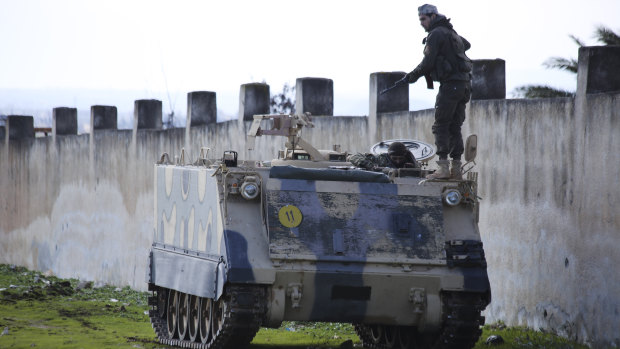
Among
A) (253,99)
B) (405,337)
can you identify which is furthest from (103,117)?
(405,337)

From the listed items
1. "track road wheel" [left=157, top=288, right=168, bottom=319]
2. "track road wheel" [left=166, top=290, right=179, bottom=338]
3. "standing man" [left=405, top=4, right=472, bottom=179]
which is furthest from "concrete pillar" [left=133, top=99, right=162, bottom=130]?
"standing man" [left=405, top=4, right=472, bottom=179]

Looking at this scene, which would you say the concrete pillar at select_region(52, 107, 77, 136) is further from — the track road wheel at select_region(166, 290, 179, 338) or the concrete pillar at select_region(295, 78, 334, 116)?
the track road wheel at select_region(166, 290, 179, 338)

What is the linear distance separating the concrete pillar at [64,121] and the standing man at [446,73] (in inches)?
565

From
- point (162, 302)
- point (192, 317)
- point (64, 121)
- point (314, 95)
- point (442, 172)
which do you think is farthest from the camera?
point (64, 121)

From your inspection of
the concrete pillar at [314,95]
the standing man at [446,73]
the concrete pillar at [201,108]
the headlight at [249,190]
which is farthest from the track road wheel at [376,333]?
the concrete pillar at [201,108]

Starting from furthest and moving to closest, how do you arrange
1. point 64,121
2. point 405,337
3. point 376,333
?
1. point 64,121
2. point 376,333
3. point 405,337

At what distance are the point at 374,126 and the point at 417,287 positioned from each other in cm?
542

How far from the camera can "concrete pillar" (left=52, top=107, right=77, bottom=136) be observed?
24.0 meters

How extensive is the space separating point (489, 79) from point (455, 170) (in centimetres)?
309

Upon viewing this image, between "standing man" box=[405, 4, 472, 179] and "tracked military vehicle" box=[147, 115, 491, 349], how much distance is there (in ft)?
1.57

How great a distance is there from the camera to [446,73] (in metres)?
10.7

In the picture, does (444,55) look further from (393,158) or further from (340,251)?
(340,251)

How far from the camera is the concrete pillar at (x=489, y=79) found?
13.3 metres

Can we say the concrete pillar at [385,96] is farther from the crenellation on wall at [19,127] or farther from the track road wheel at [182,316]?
the crenellation on wall at [19,127]
